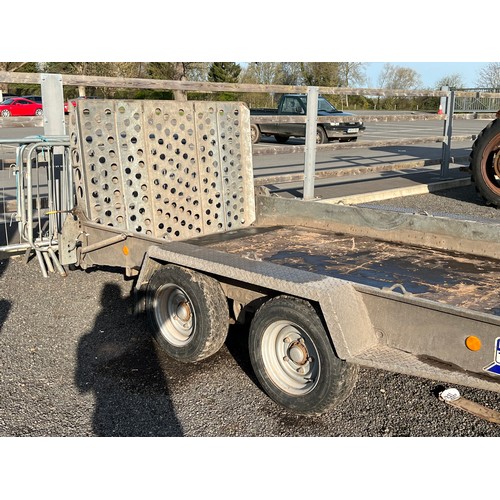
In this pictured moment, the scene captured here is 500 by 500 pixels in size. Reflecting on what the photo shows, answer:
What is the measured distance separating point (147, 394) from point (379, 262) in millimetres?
1985

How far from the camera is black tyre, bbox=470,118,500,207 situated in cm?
953

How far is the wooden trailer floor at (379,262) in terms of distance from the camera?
3887mm

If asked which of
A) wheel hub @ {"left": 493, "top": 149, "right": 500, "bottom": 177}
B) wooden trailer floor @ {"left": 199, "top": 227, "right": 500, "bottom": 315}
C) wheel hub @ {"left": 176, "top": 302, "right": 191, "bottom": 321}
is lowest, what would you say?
wheel hub @ {"left": 176, "top": 302, "right": 191, "bottom": 321}

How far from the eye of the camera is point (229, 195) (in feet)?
20.4

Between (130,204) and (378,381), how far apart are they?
107 inches

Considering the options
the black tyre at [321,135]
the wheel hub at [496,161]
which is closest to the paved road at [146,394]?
the wheel hub at [496,161]

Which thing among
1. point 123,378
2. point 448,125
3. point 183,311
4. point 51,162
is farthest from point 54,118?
point 448,125

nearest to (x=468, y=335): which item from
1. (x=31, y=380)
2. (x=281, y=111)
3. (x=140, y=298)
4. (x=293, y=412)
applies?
(x=293, y=412)

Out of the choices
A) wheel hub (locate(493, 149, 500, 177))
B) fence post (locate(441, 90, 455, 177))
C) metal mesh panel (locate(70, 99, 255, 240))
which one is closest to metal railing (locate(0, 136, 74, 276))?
metal mesh panel (locate(70, 99, 255, 240))

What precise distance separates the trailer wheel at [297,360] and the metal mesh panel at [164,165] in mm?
2109

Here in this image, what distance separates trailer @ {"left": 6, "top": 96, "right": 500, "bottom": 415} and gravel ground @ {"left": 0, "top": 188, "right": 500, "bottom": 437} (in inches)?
7.8

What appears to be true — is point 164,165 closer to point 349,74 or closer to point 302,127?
point 302,127

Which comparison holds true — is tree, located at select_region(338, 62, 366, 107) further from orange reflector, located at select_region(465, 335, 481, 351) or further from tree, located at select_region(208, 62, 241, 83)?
orange reflector, located at select_region(465, 335, 481, 351)

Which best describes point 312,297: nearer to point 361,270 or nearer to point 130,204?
point 361,270
